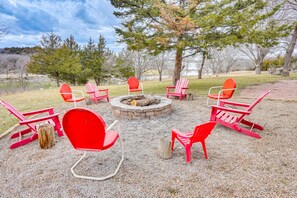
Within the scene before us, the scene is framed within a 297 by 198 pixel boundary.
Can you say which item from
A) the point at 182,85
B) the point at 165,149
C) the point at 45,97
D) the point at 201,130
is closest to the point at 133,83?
the point at 182,85

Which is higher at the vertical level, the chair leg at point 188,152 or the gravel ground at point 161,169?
the chair leg at point 188,152

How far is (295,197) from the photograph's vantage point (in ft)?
5.87

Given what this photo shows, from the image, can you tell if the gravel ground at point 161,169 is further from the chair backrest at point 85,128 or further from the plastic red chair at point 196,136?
the chair backrest at point 85,128

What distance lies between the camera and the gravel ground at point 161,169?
6.30 ft

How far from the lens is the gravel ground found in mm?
1920

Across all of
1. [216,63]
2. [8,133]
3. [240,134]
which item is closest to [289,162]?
[240,134]

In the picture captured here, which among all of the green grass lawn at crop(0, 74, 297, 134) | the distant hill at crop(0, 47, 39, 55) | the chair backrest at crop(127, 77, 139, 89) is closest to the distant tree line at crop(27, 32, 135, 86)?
the distant hill at crop(0, 47, 39, 55)

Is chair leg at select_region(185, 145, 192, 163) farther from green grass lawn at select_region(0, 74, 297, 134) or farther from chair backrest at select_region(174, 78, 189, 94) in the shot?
green grass lawn at select_region(0, 74, 297, 134)

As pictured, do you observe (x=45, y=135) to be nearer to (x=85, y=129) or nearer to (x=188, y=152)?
(x=85, y=129)

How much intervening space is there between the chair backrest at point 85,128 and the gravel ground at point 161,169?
0.46 meters

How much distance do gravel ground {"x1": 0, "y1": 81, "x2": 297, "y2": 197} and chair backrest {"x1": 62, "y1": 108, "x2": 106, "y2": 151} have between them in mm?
465

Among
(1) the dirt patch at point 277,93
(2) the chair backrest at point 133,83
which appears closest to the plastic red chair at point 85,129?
(2) the chair backrest at point 133,83

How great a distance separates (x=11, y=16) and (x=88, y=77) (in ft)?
43.0

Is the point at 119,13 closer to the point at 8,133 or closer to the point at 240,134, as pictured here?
the point at 8,133
